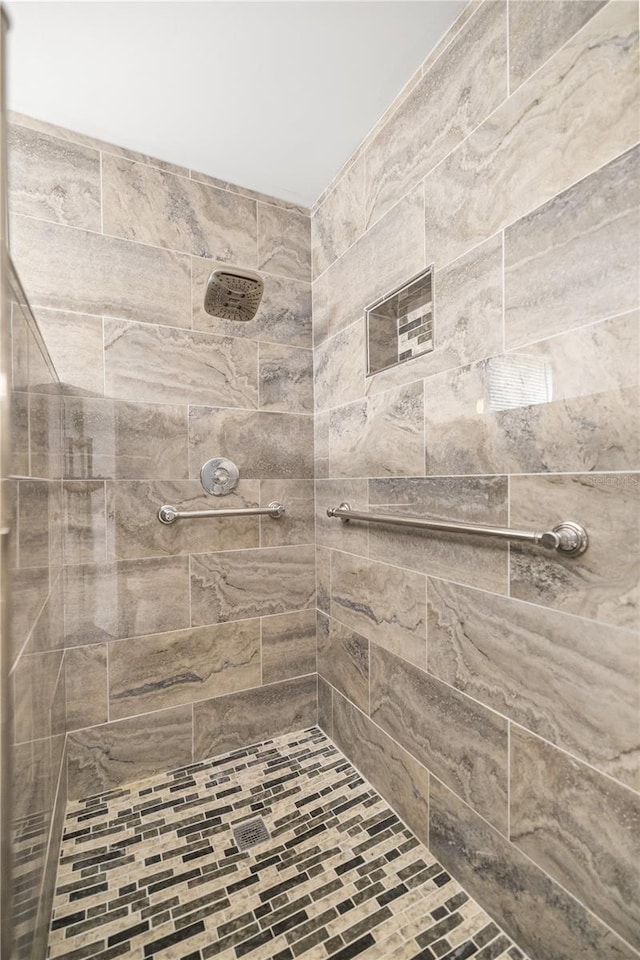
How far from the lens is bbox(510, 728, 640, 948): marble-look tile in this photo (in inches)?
29.4

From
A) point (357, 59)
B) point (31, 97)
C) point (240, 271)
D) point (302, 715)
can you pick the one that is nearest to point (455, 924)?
point (302, 715)

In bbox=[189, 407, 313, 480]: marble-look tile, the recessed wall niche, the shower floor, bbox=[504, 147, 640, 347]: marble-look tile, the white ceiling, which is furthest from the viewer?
bbox=[189, 407, 313, 480]: marble-look tile

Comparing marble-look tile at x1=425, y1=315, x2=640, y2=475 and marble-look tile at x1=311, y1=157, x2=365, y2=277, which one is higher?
marble-look tile at x1=311, y1=157, x2=365, y2=277

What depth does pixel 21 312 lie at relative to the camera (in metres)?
0.76

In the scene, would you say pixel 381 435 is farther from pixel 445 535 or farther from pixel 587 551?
pixel 587 551

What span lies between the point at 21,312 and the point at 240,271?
2.56 ft

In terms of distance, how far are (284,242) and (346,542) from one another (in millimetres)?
1200

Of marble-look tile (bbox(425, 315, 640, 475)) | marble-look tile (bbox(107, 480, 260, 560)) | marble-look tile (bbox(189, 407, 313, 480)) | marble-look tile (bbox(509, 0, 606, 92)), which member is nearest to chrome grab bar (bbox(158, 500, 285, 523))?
marble-look tile (bbox(107, 480, 260, 560))

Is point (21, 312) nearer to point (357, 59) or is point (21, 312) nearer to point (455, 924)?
point (357, 59)

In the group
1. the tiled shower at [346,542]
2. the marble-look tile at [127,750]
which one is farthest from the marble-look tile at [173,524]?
the marble-look tile at [127,750]

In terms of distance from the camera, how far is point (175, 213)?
5.08 feet

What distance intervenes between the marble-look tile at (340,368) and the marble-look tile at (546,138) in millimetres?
426

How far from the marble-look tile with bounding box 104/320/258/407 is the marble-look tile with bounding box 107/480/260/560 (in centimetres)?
30

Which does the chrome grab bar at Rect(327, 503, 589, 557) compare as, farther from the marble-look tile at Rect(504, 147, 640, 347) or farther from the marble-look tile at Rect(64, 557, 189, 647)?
the marble-look tile at Rect(64, 557, 189, 647)
